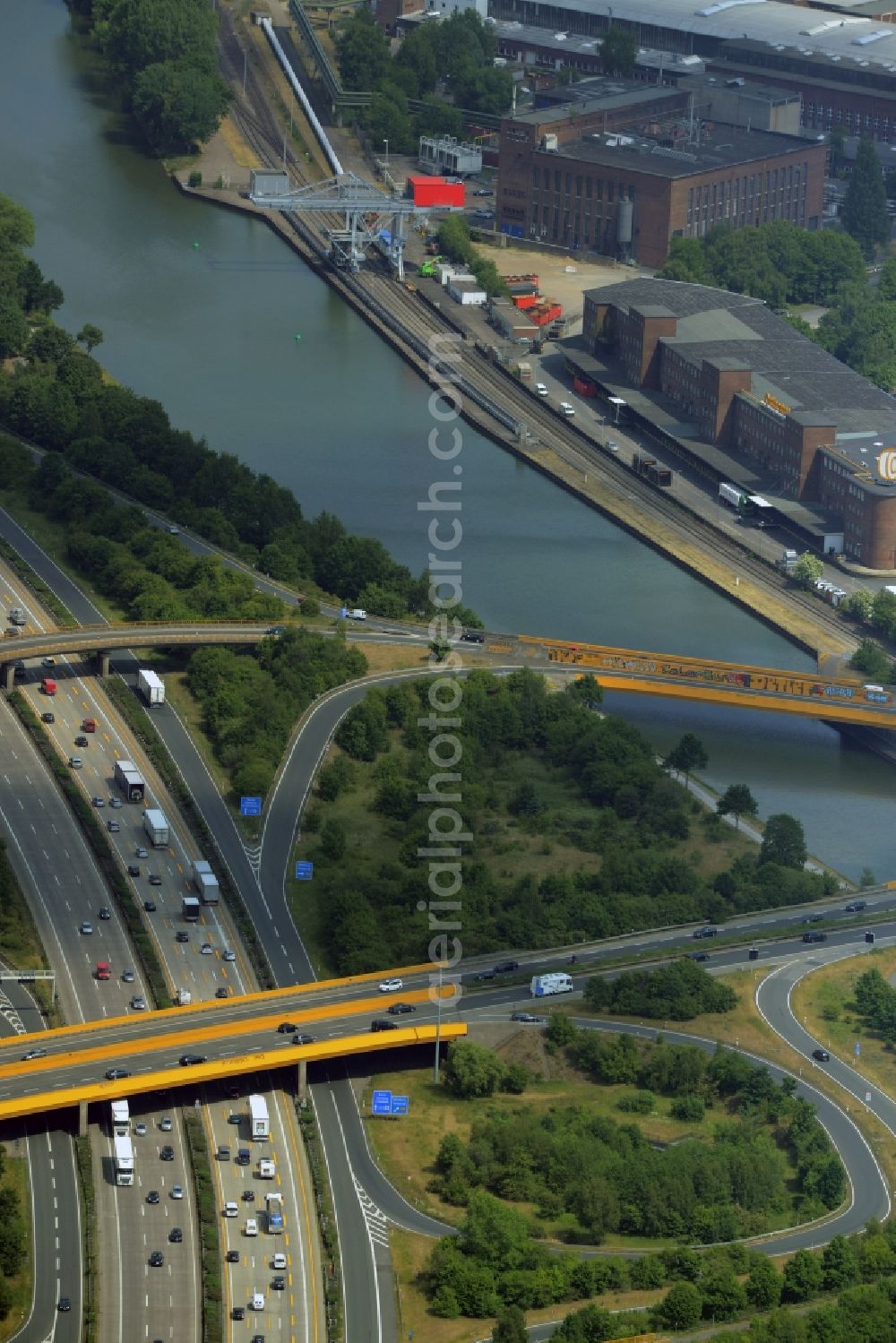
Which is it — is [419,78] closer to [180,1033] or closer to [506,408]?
[506,408]

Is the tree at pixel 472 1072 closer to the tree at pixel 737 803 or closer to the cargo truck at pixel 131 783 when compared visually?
the tree at pixel 737 803

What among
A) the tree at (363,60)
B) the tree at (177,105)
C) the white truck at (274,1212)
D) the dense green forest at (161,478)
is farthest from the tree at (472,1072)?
the tree at (363,60)

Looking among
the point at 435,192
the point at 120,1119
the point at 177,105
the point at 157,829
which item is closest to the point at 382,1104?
the point at 120,1119

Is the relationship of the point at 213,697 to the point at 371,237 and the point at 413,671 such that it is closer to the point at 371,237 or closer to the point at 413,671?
the point at 413,671

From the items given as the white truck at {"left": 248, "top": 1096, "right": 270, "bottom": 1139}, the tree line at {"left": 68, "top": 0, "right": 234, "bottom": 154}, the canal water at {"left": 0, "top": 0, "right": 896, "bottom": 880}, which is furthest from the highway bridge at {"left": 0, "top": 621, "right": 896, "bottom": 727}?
the tree line at {"left": 68, "top": 0, "right": 234, "bottom": 154}

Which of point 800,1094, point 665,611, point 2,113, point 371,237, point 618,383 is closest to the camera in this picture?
point 800,1094

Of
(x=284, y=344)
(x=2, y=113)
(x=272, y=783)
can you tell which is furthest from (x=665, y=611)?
(x=2, y=113)

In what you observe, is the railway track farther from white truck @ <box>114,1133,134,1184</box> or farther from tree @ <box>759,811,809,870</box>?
white truck @ <box>114,1133,134,1184</box>
